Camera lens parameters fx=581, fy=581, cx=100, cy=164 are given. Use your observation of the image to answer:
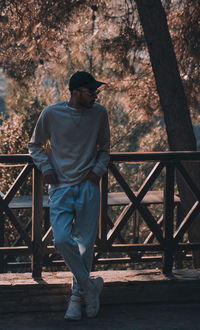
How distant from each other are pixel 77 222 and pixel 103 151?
0.56 meters

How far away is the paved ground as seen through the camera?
4027 mm

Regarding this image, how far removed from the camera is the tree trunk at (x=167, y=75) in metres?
7.67

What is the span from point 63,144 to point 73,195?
14.5 inches

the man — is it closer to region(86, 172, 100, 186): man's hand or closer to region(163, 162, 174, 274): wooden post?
region(86, 172, 100, 186): man's hand

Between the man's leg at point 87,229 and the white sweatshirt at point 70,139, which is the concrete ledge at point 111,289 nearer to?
the man's leg at point 87,229

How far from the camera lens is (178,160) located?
4.76 m

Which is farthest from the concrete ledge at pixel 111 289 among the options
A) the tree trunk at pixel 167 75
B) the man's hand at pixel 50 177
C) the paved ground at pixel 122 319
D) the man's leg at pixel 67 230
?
the tree trunk at pixel 167 75

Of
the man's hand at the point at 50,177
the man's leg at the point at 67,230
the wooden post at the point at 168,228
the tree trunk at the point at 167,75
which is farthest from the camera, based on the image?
the tree trunk at the point at 167,75

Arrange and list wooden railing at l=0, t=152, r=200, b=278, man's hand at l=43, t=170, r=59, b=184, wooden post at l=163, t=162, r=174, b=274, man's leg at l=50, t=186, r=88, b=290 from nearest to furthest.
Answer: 1. man's leg at l=50, t=186, r=88, b=290
2. man's hand at l=43, t=170, r=59, b=184
3. wooden railing at l=0, t=152, r=200, b=278
4. wooden post at l=163, t=162, r=174, b=274

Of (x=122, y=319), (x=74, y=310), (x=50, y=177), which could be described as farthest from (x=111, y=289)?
(x=50, y=177)

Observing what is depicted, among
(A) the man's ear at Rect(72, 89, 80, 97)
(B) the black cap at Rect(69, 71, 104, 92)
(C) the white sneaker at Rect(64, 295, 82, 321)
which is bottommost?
(C) the white sneaker at Rect(64, 295, 82, 321)

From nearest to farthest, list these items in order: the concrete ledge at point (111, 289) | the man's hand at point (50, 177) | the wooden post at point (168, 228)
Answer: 1. the man's hand at point (50, 177)
2. the concrete ledge at point (111, 289)
3. the wooden post at point (168, 228)

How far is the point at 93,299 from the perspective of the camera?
164 inches

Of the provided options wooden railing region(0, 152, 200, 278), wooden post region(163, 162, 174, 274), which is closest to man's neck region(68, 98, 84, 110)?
wooden railing region(0, 152, 200, 278)
